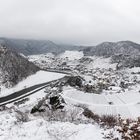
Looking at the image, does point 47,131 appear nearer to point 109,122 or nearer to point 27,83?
point 109,122

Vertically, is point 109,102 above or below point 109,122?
below

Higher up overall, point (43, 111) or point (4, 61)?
point (43, 111)

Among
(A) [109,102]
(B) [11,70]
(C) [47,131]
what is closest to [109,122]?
(C) [47,131]

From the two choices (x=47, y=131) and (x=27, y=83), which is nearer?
(x=47, y=131)

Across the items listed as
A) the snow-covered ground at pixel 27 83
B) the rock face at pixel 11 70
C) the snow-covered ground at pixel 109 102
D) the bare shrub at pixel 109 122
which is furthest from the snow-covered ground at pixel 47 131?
the rock face at pixel 11 70

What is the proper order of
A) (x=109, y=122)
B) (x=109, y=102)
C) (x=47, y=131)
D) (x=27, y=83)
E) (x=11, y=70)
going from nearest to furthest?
(x=47, y=131), (x=109, y=122), (x=109, y=102), (x=27, y=83), (x=11, y=70)

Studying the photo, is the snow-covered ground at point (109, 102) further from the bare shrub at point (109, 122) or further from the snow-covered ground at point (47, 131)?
the snow-covered ground at point (47, 131)

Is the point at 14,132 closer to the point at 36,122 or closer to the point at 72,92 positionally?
the point at 36,122

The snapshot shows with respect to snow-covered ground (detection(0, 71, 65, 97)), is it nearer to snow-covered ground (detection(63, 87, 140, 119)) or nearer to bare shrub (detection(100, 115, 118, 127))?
snow-covered ground (detection(63, 87, 140, 119))

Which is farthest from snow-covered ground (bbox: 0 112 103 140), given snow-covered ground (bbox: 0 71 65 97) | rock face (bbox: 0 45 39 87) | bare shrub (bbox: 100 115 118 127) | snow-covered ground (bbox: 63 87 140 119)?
rock face (bbox: 0 45 39 87)

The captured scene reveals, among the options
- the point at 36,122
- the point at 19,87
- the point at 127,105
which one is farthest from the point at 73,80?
the point at 36,122

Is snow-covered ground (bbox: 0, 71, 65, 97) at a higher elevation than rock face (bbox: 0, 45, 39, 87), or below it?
below
